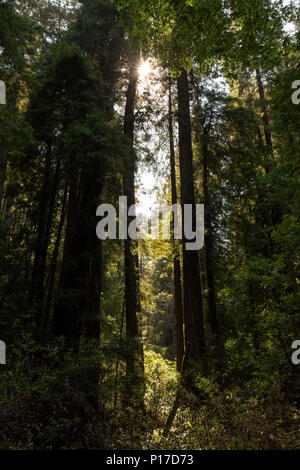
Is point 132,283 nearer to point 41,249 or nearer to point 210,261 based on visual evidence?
point 41,249

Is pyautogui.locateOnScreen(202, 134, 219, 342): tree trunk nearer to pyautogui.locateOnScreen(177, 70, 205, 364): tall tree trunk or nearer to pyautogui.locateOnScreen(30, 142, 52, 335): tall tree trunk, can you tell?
pyautogui.locateOnScreen(177, 70, 205, 364): tall tree trunk

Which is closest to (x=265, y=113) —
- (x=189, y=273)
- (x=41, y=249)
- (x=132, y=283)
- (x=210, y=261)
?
(x=210, y=261)

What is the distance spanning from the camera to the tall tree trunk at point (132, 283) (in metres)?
7.01

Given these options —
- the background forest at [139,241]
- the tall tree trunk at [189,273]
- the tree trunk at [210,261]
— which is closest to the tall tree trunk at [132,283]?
the background forest at [139,241]


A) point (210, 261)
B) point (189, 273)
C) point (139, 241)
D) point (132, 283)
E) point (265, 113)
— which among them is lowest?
point (132, 283)

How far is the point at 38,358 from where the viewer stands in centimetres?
605

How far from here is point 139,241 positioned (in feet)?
35.7

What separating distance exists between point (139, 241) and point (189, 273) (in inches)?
104

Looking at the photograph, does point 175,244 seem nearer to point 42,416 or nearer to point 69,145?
point 69,145

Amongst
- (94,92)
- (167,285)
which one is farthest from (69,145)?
(167,285)

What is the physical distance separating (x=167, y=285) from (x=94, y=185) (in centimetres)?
2609

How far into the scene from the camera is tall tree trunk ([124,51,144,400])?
701 centimetres

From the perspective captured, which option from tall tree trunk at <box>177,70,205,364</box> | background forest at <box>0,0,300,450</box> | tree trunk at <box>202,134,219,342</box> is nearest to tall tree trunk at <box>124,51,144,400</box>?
background forest at <box>0,0,300,450</box>

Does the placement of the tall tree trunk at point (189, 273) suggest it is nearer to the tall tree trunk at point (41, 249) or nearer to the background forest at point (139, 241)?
the background forest at point (139, 241)
